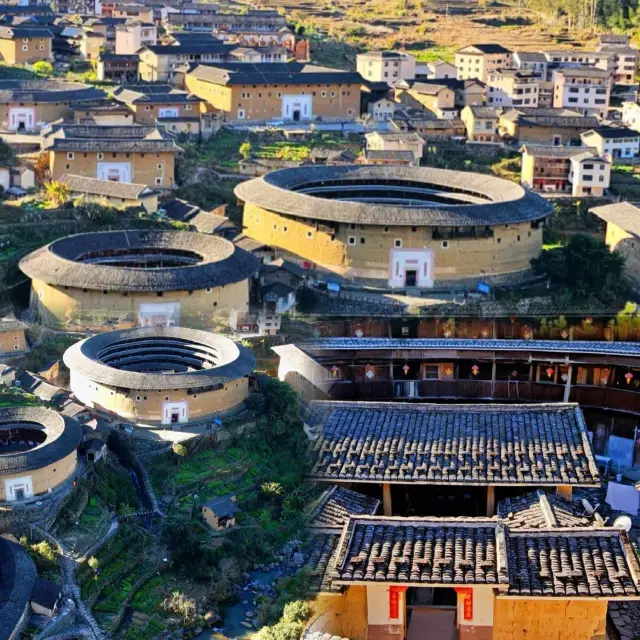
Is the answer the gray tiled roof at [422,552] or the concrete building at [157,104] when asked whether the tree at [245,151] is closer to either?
the concrete building at [157,104]

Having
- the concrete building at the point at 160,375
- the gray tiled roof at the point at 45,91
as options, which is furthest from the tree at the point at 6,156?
the concrete building at the point at 160,375

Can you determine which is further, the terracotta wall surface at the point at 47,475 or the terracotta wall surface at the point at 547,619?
the terracotta wall surface at the point at 47,475

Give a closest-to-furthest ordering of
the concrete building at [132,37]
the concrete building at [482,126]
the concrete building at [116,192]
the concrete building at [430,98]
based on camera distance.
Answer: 1. the concrete building at [116,192]
2. the concrete building at [482,126]
3. the concrete building at [430,98]
4. the concrete building at [132,37]

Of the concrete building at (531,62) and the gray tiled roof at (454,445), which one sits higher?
the concrete building at (531,62)

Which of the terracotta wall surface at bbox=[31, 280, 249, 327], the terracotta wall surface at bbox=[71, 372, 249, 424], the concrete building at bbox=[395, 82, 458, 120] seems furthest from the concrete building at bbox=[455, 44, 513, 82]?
the terracotta wall surface at bbox=[71, 372, 249, 424]

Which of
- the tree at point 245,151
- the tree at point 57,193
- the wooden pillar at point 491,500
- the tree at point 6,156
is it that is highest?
the tree at point 6,156

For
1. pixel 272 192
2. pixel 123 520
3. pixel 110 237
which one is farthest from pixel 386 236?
pixel 123 520

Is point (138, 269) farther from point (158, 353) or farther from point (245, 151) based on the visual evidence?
point (245, 151)

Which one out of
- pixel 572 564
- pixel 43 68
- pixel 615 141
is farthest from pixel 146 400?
pixel 43 68
